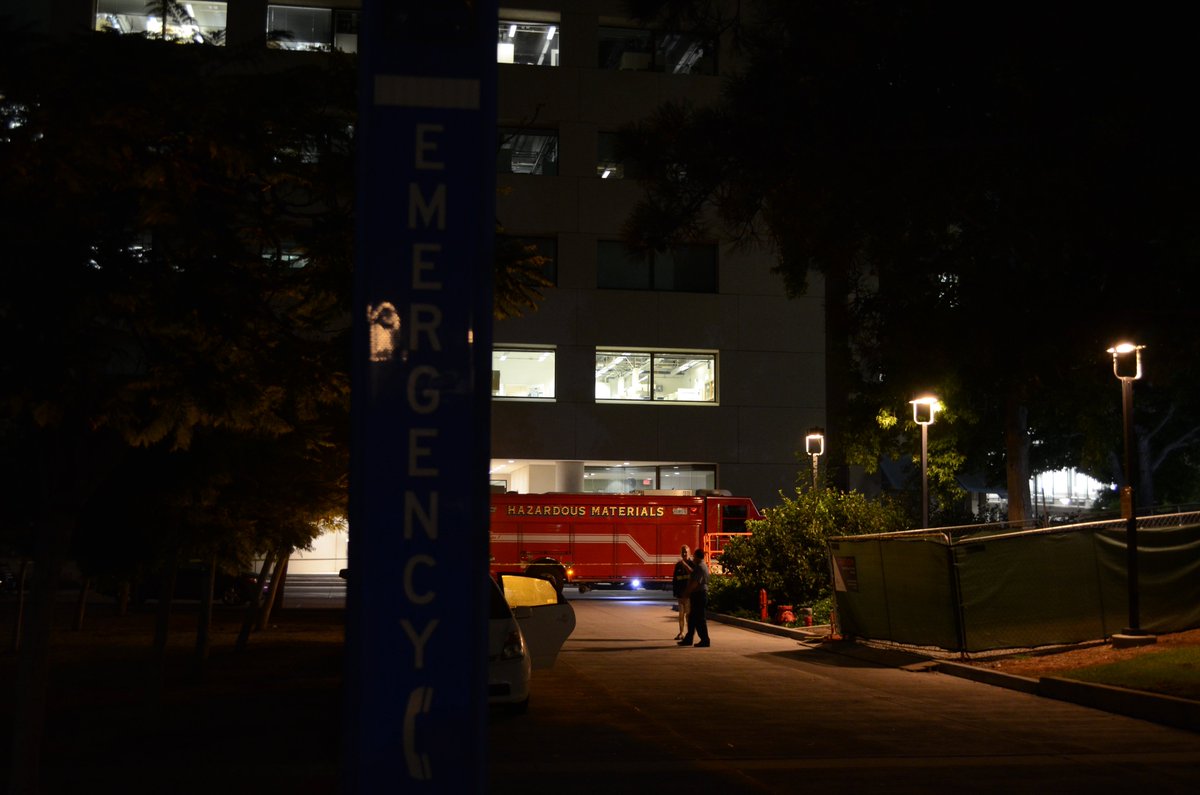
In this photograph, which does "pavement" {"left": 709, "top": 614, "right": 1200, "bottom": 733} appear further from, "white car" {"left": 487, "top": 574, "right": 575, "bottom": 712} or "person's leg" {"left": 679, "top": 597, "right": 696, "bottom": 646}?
"white car" {"left": 487, "top": 574, "right": 575, "bottom": 712}

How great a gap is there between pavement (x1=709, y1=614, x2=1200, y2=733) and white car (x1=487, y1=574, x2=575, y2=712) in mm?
5883

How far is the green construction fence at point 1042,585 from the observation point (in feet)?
61.4

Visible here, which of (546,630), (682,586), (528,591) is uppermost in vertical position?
(528,591)

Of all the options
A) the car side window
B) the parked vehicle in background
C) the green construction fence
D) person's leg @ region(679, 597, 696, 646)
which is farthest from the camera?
the parked vehicle in background

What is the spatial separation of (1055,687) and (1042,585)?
13.1ft

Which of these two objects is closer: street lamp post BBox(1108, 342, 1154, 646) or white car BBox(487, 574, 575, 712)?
white car BBox(487, 574, 575, 712)

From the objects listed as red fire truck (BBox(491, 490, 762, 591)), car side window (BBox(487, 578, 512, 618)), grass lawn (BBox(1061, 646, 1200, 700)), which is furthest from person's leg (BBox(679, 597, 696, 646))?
red fire truck (BBox(491, 490, 762, 591))

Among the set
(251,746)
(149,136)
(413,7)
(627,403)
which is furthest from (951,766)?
(627,403)

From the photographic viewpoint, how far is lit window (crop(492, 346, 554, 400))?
41.8m

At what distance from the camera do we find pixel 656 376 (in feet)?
141

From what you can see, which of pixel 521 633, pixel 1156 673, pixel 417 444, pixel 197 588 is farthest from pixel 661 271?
pixel 417 444

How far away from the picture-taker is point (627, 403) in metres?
42.3

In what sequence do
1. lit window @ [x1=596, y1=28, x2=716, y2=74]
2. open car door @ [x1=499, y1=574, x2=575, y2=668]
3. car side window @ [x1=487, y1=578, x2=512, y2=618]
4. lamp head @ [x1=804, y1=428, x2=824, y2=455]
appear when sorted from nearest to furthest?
car side window @ [x1=487, y1=578, x2=512, y2=618]
open car door @ [x1=499, y1=574, x2=575, y2=668]
lamp head @ [x1=804, y1=428, x2=824, y2=455]
lit window @ [x1=596, y1=28, x2=716, y2=74]

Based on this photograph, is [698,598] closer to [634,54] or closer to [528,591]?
[528,591]
